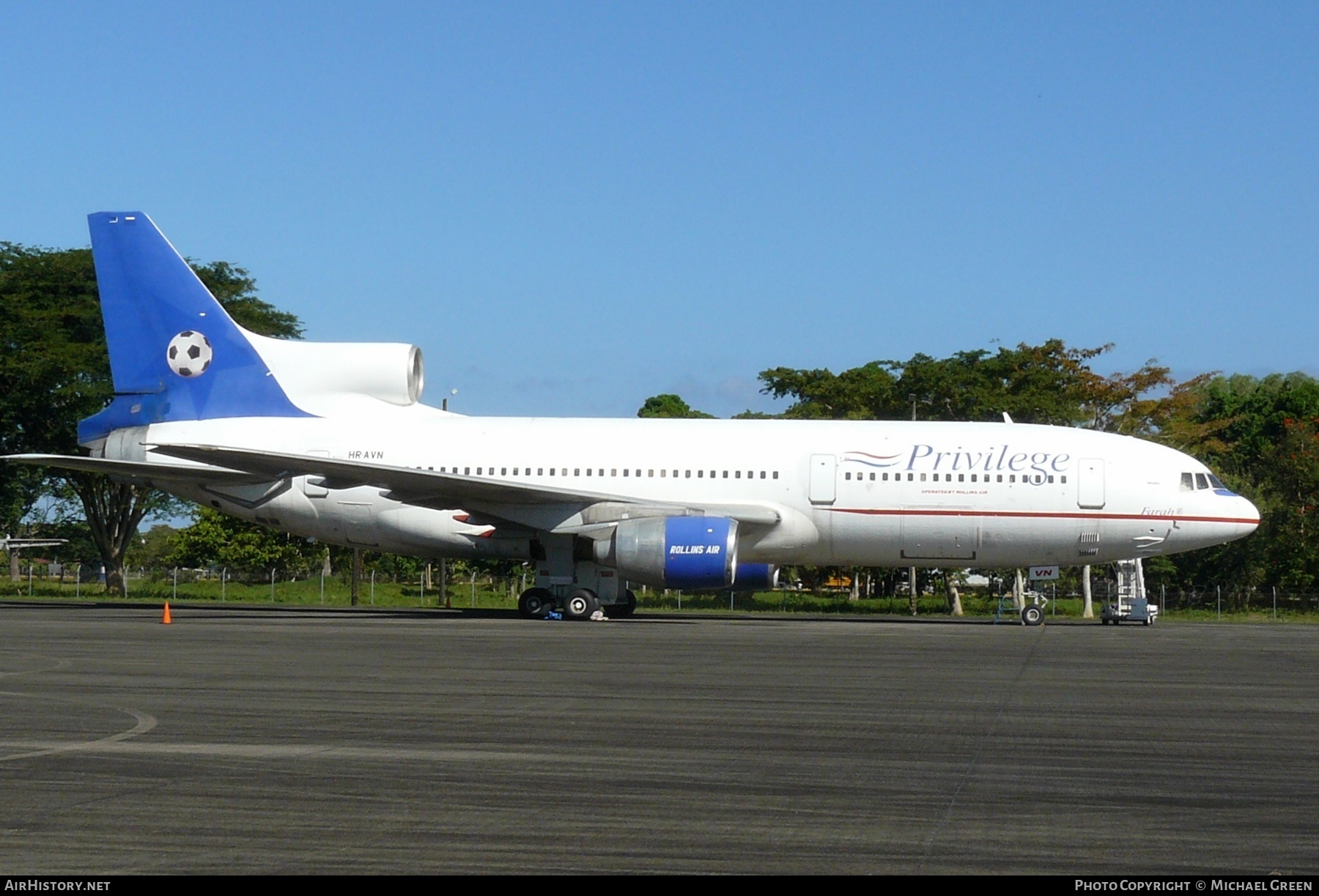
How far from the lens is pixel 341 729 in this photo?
10.1m

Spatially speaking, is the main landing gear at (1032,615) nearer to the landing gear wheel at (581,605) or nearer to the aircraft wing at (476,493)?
the aircraft wing at (476,493)

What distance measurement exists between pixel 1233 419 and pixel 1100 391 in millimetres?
29492

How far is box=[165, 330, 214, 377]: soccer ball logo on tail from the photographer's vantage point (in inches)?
1170

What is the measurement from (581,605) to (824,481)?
530 cm

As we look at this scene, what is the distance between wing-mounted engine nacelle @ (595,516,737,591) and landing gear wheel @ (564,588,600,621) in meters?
1.60

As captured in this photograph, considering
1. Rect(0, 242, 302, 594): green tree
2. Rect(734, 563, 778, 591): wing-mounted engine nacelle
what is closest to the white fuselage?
Rect(734, 563, 778, 591): wing-mounted engine nacelle

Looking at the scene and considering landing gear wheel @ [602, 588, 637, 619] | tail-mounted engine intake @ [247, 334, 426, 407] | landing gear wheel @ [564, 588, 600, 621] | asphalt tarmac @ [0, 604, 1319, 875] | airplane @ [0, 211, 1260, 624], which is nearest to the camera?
asphalt tarmac @ [0, 604, 1319, 875]

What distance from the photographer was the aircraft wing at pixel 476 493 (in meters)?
25.5

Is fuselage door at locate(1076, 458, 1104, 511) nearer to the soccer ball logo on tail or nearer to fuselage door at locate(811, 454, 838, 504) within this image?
fuselage door at locate(811, 454, 838, 504)

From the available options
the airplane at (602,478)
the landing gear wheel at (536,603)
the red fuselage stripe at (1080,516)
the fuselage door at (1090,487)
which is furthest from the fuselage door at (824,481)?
the landing gear wheel at (536,603)

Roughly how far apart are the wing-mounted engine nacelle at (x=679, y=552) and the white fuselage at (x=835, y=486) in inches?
64.8

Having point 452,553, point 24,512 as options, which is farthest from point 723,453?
point 24,512

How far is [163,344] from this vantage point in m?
29.8

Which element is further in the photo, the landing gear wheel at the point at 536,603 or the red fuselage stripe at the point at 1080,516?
the landing gear wheel at the point at 536,603
